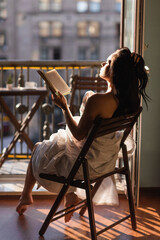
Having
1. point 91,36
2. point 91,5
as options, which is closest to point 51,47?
point 91,36

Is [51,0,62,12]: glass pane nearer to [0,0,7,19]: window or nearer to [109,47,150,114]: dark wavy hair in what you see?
[0,0,7,19]: window

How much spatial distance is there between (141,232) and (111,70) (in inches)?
43.7

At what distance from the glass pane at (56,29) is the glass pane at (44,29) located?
0.48 metres

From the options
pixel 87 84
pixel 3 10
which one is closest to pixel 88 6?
pixel 3 10

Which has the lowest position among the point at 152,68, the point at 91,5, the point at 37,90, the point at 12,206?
the point at 12,206

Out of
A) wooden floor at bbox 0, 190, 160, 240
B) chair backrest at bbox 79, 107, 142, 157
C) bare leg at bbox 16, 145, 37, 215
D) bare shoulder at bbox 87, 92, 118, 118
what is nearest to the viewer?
chair backrest at bbox 79, 107, 142, 157

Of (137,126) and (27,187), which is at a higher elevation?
(137,126)

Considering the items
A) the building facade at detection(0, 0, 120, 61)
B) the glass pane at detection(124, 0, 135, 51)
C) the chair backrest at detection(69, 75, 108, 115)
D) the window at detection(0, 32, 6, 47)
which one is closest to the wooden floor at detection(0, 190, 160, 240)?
the chair backrest at detection(69, 75, 108, 115)

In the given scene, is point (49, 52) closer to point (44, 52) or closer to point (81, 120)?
point (44, 52)

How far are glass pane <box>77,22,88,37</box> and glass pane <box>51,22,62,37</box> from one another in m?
1.75

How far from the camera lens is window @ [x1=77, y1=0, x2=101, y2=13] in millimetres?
36406

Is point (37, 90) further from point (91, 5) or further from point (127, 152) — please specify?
point (91, 5)

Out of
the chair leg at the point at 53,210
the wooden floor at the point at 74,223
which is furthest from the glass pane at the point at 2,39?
the chair leg at the point at 53,210

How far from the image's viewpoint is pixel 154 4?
10.1ft
